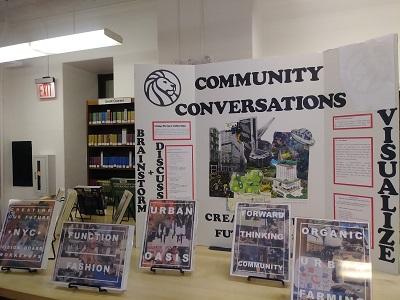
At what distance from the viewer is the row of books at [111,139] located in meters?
4.91

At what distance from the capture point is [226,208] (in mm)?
2043

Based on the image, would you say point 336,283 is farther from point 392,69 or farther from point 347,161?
point 392,69

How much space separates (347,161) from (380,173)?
18 cm

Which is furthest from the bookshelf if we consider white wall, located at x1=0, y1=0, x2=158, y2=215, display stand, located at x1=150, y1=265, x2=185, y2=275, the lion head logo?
display stand, located at x1=150, y1=265, x2=185, y2=275

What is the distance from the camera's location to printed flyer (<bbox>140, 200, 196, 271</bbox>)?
1.62 m

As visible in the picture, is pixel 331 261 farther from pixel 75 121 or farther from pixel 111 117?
pixel 75 121

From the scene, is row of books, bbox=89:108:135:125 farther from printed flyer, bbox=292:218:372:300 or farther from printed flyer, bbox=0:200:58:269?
printed flyer, bbox=292:218:372:300

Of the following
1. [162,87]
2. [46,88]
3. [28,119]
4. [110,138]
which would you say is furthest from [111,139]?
[162,87]

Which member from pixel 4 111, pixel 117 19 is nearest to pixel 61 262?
pixel 117 19

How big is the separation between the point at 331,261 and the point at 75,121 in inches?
203

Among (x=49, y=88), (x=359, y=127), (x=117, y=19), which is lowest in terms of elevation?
(x=359, y=127)

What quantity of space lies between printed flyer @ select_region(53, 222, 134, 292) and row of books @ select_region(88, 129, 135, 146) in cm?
339

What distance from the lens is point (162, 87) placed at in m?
2.10

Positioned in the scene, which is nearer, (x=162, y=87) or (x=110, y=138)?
(x=162, y=87)
